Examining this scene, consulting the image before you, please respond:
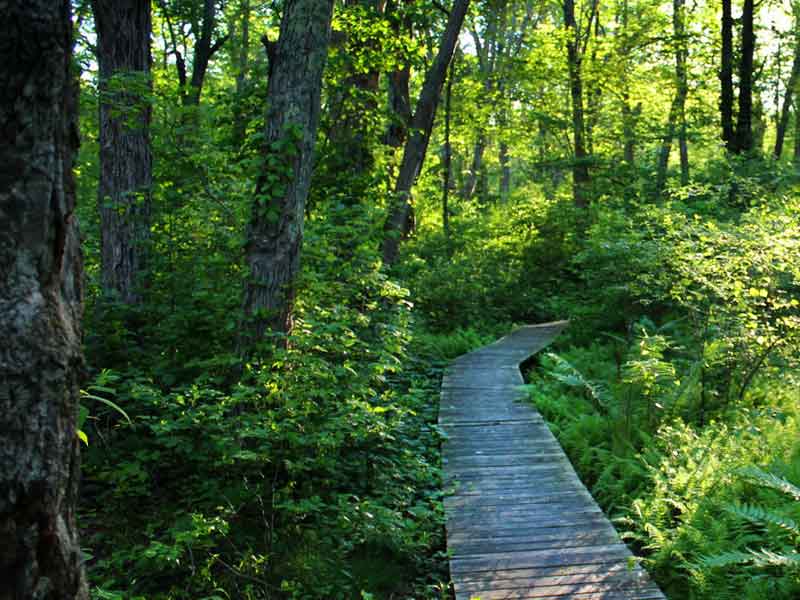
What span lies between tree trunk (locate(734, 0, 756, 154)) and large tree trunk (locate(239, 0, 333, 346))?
49.7 ft

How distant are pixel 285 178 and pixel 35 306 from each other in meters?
4.20

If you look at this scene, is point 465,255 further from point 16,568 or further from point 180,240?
point 16,568

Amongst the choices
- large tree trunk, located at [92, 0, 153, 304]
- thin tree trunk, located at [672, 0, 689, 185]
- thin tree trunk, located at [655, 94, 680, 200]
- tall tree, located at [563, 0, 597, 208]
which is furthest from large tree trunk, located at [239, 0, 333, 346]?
thin tree trunk, located at [672, 0, 689, 185]

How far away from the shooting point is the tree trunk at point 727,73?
17.8m

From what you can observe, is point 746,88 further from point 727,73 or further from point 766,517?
point 766,517

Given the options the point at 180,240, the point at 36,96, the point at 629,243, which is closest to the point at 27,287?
the point at 36,96

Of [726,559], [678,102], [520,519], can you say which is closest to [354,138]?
[520,519]

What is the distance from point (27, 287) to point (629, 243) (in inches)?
411

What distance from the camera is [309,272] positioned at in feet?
20.6

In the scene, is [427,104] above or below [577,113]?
below

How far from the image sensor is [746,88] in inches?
687

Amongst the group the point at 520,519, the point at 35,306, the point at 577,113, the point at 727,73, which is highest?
the point at 727,73

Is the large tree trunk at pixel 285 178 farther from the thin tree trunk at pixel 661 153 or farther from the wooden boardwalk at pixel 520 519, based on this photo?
the thin tree trunk at pixel 661 153

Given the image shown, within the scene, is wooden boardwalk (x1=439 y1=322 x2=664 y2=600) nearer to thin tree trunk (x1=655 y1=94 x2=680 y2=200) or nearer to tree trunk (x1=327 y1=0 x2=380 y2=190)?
tree trunk (x1=327 y1=0 x2=380 y2=190)
